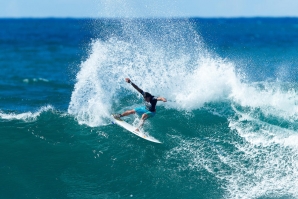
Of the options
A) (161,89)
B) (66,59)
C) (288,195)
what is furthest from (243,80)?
(66,59)

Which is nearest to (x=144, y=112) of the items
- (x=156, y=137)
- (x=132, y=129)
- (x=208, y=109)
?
(x=132, y=129)

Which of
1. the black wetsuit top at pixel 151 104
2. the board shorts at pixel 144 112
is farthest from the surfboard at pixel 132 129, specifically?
the black wetsuit top at pixel 151 104

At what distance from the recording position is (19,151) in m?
14.6

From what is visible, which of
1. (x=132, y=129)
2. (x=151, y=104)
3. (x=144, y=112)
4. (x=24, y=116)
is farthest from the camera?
(x=24, y=116)

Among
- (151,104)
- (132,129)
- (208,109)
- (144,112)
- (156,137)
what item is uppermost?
(151,104)

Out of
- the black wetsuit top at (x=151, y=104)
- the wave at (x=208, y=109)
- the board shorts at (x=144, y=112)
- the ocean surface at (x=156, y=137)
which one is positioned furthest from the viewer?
the board shorts at (x=144, y=112)

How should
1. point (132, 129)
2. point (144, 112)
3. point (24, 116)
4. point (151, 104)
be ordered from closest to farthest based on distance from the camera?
point (151, 104), point (144, 112), point (132, 129), point (24, 116)

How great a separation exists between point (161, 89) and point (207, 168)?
5927mm

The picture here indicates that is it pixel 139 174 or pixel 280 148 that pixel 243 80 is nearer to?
pixel 280 148

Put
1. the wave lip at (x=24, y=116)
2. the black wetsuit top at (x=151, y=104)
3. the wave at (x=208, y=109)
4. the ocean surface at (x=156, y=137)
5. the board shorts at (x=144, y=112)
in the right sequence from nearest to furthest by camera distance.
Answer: the ocean surface at (x=156, y=137) < the wave at (x=208, y=109) < the black wetsuit top at (x=151, y=104) < the board shorts at (x=144, y=112) < the wave lip at (x=24, y=116)

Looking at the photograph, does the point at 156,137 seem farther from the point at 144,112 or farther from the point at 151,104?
the point at 151,104

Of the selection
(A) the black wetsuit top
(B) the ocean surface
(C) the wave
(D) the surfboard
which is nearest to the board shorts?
(A) the black wetsuit top

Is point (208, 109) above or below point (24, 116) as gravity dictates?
above

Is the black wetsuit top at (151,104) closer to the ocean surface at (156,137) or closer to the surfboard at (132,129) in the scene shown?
the surfboard at (132,129)
